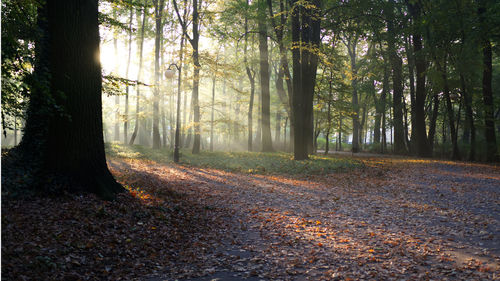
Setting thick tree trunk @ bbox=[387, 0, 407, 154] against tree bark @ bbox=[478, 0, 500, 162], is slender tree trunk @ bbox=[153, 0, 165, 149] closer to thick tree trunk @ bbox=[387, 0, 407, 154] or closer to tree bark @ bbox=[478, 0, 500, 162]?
thick tree trunk @ bbox=[387, 0, 407, 154]

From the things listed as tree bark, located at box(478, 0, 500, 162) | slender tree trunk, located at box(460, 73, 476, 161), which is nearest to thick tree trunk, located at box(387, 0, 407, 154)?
slender tree trunk, located at box(460, 73, 476, 161)

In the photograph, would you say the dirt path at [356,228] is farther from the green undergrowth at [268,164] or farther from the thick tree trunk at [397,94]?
the thick tree trunk at [397,94]

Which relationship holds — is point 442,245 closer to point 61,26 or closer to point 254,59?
point 61,26

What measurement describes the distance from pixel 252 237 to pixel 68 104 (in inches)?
173

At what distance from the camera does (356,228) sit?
20.5ft

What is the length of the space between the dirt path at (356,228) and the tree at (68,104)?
3.08 metres

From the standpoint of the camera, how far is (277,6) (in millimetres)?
24875

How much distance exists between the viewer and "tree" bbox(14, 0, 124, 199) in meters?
6.00

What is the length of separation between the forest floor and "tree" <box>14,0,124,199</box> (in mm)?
678

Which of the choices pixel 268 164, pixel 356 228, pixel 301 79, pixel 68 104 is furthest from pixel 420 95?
pixel 68 104

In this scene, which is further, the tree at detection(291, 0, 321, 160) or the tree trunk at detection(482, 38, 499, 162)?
the tree at detection(291, 0, 321, 160)

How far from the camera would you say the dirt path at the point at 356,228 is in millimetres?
4359

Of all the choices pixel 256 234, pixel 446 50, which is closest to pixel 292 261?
pixel 256 234

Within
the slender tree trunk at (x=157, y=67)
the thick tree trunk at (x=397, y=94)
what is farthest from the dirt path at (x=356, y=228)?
the thick tree trunk at (x=397, y=94)
